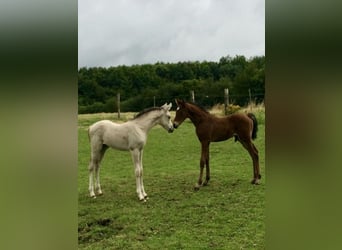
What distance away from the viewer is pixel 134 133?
10.6 ft

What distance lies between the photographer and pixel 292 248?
67cm

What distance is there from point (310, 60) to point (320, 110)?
0.30ft

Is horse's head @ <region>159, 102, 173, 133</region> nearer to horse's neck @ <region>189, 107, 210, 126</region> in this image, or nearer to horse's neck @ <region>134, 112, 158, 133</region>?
horse's neck @ <region>134, 112, 158, 133</region>

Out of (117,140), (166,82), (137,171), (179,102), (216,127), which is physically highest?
(166,82)

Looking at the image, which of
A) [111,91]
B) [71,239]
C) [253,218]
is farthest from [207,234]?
[71,239]

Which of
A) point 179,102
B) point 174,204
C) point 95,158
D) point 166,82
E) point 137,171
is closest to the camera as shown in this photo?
point 174,204

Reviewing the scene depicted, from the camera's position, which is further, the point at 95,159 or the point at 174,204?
the point at 95,159

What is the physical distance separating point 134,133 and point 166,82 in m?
0.70

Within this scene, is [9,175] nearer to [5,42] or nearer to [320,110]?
[5,42]

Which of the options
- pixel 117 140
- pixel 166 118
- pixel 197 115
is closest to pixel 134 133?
pixel 117 140

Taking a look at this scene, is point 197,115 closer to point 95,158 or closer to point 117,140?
point 117,140

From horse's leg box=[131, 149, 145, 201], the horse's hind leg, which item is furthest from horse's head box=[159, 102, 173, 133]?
the horse's hind leg

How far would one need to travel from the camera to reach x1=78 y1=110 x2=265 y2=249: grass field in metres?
2.23

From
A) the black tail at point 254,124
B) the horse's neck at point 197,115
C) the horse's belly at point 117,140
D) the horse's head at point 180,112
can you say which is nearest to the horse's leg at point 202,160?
the horse's neck at point 197,115
